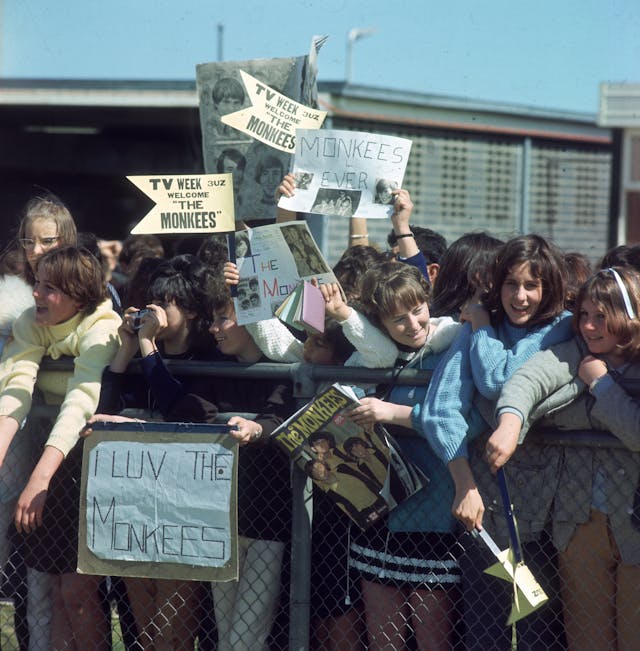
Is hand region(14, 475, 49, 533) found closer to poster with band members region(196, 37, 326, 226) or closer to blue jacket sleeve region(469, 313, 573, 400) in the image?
poster with band members region(196, 37, 326, 226)

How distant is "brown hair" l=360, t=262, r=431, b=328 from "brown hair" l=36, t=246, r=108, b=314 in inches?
42.5

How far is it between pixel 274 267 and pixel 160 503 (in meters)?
0.98

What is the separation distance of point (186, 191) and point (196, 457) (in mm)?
1022

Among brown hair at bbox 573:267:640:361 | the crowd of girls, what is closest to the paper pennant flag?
the crowd of girls

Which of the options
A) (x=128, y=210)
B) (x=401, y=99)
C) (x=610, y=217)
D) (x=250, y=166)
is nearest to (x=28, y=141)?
(x=128, y=210)

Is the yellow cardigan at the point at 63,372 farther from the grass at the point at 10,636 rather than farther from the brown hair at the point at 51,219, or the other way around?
the grass at the point at 10,636

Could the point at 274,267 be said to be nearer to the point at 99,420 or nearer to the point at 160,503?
the point at 99,420

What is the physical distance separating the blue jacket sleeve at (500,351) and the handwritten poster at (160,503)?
0.94m

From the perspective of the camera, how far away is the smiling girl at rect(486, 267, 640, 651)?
3201 mm

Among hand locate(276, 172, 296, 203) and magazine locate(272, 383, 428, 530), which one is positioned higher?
hand locate(276, 172, 296, 203)

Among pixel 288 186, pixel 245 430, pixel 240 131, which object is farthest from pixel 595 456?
pixel 240 131

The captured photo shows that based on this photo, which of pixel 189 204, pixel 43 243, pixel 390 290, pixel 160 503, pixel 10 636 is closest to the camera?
pixel 390 290

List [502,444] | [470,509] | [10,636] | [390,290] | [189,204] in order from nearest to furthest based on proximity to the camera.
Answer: [502,444] → [470,509] → [390,290] → [189,204] → [10,636]

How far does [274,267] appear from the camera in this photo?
374 cm
